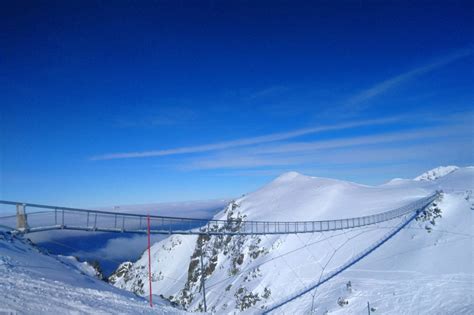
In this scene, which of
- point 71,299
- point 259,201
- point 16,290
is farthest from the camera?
point 259,201

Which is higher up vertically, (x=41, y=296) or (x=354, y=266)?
(x=41, y=296)

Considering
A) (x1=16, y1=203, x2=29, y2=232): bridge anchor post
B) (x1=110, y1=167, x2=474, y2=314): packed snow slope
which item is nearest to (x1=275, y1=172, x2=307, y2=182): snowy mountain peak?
(x1=110, y1=167, x2=474, y2=314): packed snow slope

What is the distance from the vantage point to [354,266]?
22.8m

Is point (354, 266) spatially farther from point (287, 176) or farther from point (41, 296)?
point (287, 176)

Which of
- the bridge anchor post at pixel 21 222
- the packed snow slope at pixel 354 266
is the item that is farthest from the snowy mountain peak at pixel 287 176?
the bridge anchor post at pixel 21 222

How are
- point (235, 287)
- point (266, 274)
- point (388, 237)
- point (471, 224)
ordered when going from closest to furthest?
point (471, 224) → point (388, 237) → point (266, 274) → point (235, 287)

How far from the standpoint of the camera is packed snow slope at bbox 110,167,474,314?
60.1 feet

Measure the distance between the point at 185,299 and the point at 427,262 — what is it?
35529 millimetres

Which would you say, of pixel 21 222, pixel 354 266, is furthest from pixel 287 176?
pixel 21 222

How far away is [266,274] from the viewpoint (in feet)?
96.5

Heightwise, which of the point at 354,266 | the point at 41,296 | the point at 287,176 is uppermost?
the point at 287,176

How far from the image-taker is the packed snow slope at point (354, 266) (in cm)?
1831

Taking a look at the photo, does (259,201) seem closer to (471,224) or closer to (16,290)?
(471,224)

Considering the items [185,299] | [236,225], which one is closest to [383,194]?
[236,225]
